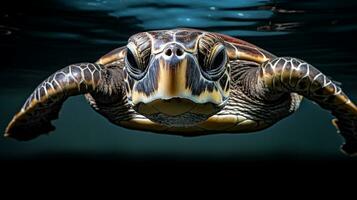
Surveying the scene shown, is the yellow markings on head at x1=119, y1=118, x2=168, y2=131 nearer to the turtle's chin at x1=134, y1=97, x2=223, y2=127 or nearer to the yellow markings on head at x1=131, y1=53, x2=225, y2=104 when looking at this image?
the turtle's chin at x1=134, y1=97, x2=223, y2=127

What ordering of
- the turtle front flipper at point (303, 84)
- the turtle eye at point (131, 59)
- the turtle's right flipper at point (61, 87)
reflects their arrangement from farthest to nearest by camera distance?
the turtle's right flipper at point (61, 87), the turtle front flipper at point (303, 84), the turtle eye at point (131, 59)

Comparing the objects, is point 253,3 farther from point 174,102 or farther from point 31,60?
point 31,60

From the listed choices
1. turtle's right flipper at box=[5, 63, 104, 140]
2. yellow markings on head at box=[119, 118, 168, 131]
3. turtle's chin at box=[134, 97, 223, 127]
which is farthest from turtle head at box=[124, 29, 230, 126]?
yellow markings on head at box=[119, 118, 168, 131]

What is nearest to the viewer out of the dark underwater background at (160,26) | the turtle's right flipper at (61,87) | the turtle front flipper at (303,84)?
the turtle front flipper at (303,84)

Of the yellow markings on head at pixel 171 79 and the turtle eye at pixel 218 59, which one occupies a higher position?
the turtle eye at pixel 218 59

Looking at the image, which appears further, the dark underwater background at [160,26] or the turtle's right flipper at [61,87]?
the dark underwater background at [160,26]

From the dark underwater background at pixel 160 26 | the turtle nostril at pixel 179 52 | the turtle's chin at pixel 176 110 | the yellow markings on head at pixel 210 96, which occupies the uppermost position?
the dark underwater background at pixel 160 26

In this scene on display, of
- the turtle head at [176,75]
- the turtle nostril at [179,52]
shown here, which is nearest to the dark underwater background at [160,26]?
the turtle head at [176,75]

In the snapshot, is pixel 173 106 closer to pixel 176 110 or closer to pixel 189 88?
pixel 176 110

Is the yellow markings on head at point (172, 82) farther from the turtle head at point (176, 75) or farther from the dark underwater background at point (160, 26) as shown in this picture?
the dark underwater background at point (160, 26)
